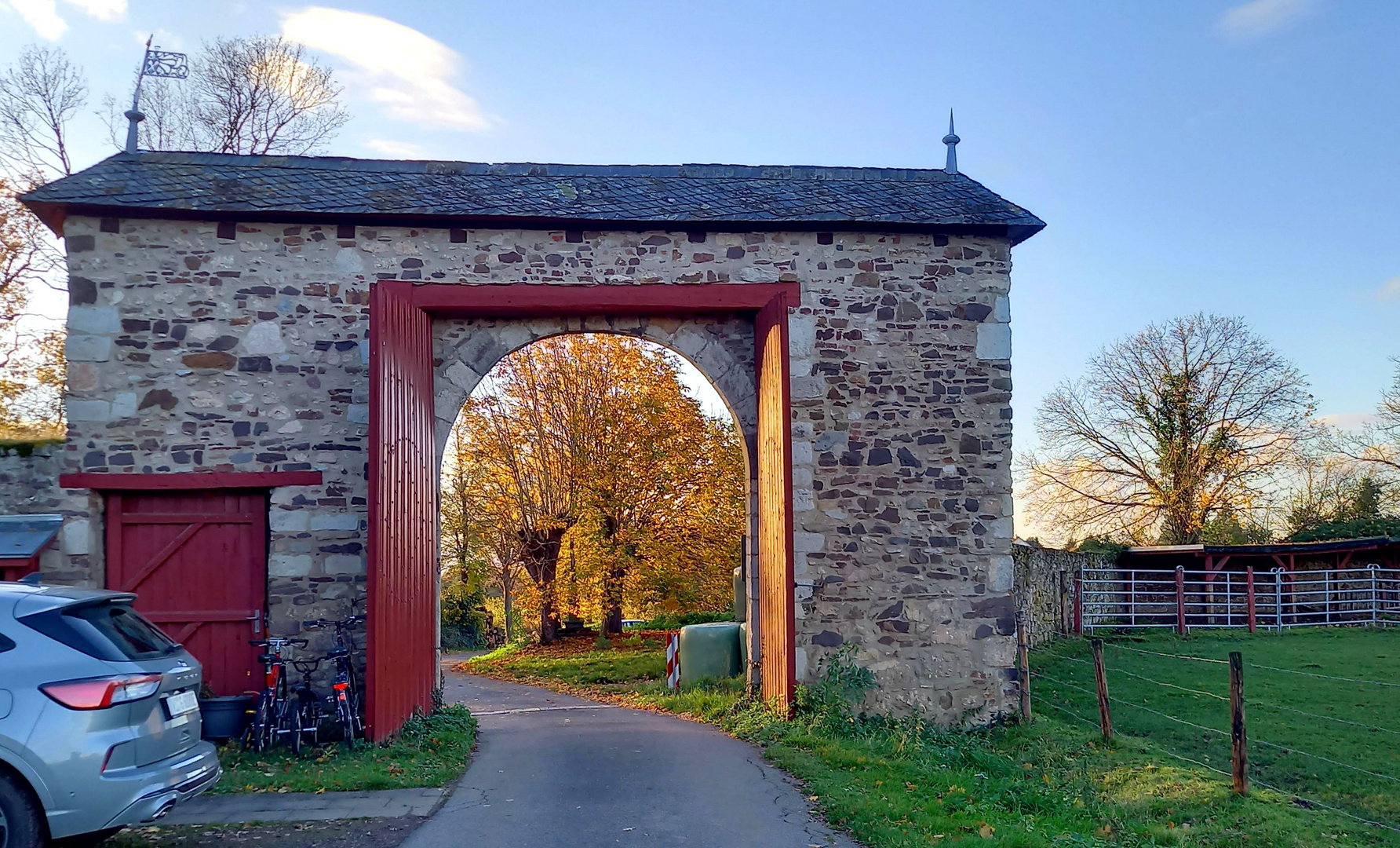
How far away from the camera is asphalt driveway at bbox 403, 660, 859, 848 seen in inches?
234

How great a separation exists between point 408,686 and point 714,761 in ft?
9.26

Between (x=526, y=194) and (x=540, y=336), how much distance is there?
4.61 ft

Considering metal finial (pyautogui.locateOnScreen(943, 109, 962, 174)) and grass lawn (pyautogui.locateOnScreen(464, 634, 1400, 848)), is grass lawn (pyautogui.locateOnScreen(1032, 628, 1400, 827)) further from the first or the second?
metal finial (pyautogui.locateOnScreen(943, 109, 962, 174))

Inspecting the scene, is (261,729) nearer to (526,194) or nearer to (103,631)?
(103,631)

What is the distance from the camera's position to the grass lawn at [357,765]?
23.7 feet

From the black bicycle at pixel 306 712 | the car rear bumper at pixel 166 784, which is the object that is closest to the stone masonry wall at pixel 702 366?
the black bicycle at pixel 306 712

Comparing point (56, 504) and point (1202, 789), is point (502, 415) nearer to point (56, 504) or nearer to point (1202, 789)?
point (56, 504)

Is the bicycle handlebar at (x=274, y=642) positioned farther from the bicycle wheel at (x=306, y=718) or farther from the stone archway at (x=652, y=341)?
the stone archway at (x=652, y=341)

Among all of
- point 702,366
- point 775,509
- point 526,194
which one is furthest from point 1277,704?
point 526,194

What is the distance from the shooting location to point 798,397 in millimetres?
10188

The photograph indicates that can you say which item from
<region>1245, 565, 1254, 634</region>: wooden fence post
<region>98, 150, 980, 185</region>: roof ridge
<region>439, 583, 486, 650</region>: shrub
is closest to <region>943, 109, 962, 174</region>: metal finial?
<region>98, 150, 980, 185</region>: roof ridge

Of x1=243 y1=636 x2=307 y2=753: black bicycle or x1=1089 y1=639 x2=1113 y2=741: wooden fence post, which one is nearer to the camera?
x1=243 y1=636 x2=307 y2=753: black bicycle

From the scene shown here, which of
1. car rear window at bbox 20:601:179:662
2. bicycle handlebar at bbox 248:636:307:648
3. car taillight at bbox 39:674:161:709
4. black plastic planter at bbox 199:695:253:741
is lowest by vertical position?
black plastic planter at bbox 199:695:253:741

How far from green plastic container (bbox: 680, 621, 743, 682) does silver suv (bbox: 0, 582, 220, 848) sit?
26.8 feet
